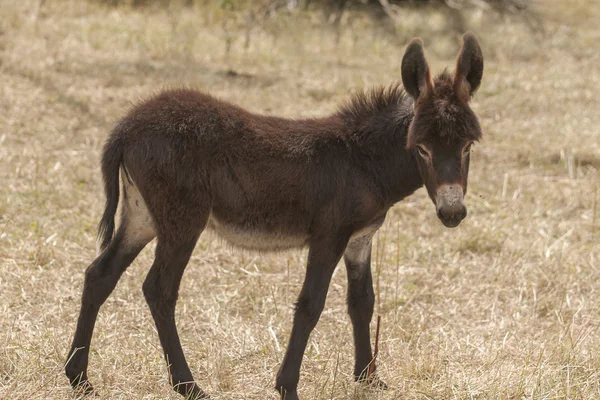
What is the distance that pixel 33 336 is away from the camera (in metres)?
5.05

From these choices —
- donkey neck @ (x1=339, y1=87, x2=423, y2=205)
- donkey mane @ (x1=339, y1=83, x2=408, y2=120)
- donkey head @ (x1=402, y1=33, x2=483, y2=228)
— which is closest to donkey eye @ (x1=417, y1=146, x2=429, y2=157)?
donkey head @ (x1=402, y1=33, x2=483, y2=228)

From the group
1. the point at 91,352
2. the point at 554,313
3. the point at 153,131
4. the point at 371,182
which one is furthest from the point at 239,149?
the point at 554,313

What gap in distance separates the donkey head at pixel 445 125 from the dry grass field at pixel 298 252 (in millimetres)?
1193

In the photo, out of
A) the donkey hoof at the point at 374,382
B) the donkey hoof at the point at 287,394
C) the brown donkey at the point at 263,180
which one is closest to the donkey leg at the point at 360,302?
the donkey hoof at the point at 374,382

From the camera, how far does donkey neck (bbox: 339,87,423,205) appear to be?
456 cm

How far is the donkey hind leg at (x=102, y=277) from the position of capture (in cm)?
448

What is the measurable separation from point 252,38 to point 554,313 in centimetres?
787

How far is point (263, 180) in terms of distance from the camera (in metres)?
4.41

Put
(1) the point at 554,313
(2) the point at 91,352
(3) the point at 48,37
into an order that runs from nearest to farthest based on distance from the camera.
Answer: (2) the point at 91,352, (1) the point at 554,313, (3) the point at 48,37

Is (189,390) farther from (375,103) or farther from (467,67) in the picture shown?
(467,67)

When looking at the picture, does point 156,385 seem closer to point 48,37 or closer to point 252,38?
point 48,37

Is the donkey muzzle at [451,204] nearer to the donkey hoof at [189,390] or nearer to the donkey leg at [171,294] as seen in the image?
the donkey leg at [171,294]

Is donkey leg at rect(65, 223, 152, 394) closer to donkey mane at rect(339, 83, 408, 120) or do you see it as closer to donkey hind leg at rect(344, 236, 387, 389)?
donkey hind leg at rect(344, 236, 387, 389)

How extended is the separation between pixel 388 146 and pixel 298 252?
224 centimetres
